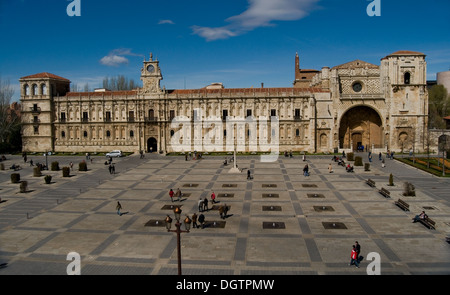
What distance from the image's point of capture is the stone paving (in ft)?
62.8

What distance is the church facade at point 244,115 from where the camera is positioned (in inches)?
2477

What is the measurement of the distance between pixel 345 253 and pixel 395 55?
5182 cm

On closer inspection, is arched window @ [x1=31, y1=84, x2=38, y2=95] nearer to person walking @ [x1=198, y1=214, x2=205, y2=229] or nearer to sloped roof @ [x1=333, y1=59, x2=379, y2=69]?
sloped roof @ [x1=333, y1=59, x2=379, y2=69]

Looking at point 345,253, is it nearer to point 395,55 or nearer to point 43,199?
point 43,199

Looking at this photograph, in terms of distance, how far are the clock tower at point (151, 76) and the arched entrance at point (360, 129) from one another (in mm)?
33508

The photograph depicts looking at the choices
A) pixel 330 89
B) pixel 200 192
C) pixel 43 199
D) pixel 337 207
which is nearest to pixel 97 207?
pixel 43 199

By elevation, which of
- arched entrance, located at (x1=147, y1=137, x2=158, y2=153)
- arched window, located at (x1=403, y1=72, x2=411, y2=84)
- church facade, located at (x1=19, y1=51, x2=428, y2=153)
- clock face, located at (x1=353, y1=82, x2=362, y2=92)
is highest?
arched window, located at (x1=403, y1=72, x2=411, y2=84)

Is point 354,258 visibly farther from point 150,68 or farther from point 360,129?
point 150,68

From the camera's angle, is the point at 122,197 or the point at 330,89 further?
the point at 330,89

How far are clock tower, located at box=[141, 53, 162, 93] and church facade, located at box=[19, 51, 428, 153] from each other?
7.0 inches

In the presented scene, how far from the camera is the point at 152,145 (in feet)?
224

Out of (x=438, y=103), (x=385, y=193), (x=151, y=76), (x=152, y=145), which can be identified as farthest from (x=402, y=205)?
(x=438, y=103)

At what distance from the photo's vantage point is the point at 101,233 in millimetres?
23938

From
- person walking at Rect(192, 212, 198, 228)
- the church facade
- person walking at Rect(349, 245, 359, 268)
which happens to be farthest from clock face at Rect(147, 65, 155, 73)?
person walking at Rect(349, 245, 359, 268)
